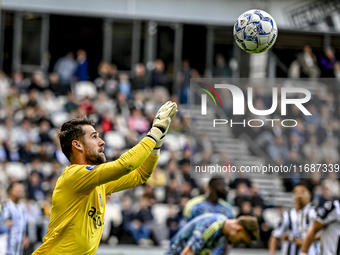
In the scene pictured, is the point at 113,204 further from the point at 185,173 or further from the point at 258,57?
the point at 258,57

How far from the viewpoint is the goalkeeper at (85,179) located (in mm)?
4777

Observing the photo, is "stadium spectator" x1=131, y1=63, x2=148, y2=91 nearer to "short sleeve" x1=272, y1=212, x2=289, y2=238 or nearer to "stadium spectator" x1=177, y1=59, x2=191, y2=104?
"stadium spectator" x1=177, y1=59, x2=191, y2=104

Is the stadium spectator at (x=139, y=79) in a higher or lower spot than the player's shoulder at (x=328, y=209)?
higher

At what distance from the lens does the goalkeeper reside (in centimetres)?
478

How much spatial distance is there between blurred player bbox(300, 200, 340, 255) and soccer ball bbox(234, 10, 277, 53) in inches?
99.3

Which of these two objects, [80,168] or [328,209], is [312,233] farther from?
[80,168]

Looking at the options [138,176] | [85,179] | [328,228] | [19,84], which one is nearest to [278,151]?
[19,84]

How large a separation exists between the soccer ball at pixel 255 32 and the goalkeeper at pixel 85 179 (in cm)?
216

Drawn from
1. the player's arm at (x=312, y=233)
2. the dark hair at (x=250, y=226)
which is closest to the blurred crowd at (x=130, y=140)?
the player's arm at (x=312, y=233)

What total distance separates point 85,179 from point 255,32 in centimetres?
314

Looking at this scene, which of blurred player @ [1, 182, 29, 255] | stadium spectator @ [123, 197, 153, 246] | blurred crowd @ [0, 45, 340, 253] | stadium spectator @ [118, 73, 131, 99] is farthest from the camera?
stadium spectator @ [118, 73, 131, 99]

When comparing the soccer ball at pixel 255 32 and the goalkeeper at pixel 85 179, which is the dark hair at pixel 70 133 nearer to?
the goalkeeper at pixel 85 179

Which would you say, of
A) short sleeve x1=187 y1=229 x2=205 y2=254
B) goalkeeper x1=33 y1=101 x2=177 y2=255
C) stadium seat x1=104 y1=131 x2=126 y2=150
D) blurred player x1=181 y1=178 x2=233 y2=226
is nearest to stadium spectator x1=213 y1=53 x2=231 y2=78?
stadium seat x1=104 y1=131 x2=126 y2=150

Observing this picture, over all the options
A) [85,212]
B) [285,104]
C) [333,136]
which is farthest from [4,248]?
[333,136]
